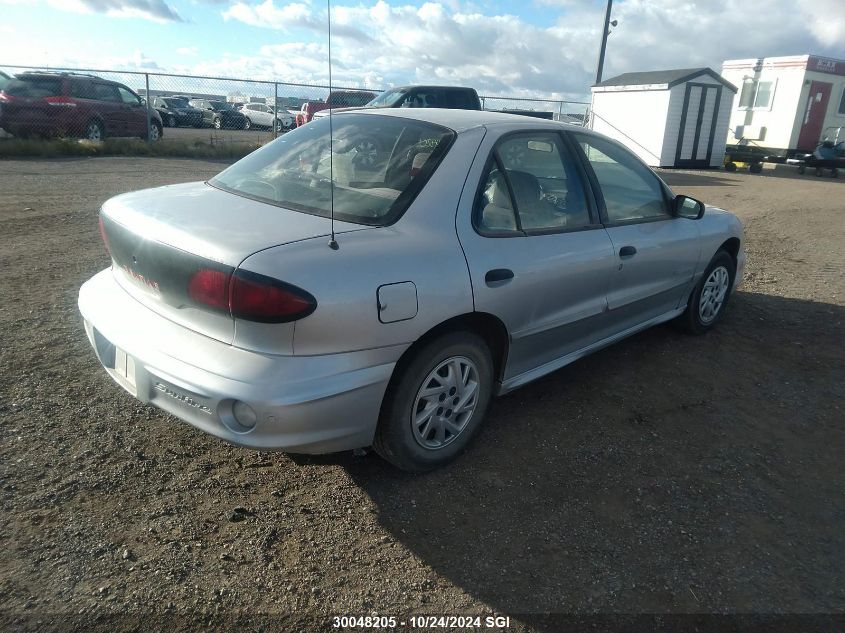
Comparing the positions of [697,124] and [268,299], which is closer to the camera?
[268,299]

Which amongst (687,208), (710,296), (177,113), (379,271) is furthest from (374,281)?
(177,113)

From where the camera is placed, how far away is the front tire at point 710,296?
4797mm

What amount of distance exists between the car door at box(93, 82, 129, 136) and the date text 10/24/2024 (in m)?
16.6

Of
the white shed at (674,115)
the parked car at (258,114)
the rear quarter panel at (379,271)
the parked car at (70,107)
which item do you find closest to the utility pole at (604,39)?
the white shed at (674,115)

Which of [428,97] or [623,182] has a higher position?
[428,97]

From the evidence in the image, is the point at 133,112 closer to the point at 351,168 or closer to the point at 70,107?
the point at 70,107

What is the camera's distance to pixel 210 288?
236cm

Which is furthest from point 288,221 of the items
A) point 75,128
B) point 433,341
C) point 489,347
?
point 75,128

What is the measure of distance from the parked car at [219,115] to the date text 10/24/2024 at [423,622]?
26854mm

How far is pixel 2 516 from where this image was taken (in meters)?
2.51

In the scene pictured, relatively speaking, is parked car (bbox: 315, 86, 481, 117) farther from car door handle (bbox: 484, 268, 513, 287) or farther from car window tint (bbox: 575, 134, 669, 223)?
car door handle (bbox: 484, 268, 513, 287)

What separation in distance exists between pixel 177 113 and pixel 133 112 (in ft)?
39.8

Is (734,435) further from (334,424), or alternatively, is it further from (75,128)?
(75,128)

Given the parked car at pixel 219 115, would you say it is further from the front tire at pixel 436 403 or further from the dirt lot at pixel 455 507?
the front tire at pixel 436 403
